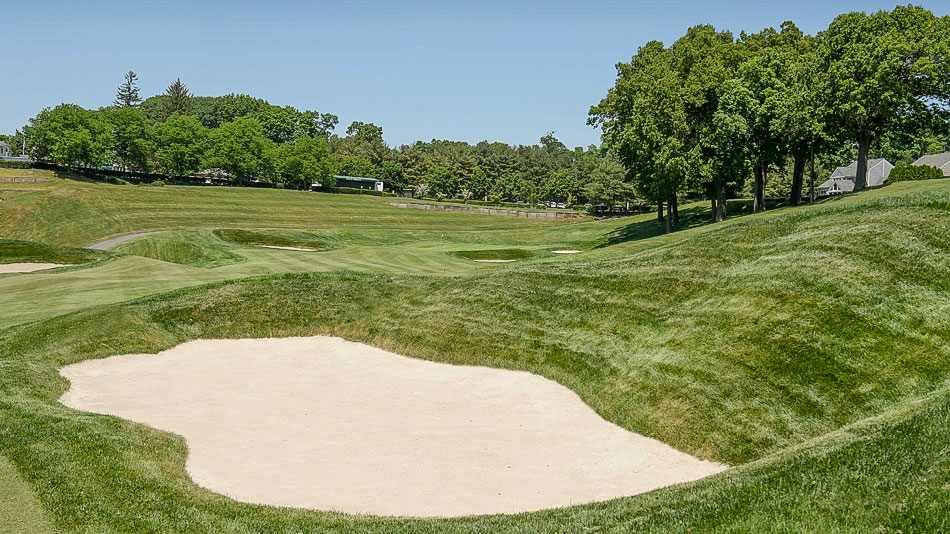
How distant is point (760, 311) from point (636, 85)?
40.6 m

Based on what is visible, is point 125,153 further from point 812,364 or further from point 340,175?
point 812,364

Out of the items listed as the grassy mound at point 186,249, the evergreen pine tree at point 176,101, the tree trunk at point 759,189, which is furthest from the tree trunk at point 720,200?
the evergreen pine tree at point 176,101

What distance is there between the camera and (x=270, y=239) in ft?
192

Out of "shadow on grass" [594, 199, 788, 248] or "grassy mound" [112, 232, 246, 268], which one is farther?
"shadow on grass" [594, 199, 788, 248]

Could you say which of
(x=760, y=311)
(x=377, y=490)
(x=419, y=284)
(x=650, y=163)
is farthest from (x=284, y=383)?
(x=650, y=163)

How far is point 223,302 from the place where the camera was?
24062 mm

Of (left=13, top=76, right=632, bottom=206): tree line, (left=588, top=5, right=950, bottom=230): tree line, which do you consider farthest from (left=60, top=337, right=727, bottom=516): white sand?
(left=13, top=76, right=632, bottom=206): tree line

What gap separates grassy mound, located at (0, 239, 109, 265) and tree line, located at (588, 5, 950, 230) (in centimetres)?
3932

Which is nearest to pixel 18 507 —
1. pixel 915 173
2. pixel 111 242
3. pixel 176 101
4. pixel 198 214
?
pixel 111 242

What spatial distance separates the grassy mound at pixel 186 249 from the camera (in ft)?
147

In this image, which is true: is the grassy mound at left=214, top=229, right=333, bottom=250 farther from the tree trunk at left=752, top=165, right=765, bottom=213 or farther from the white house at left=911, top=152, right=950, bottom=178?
the white house at left=911, top=152, right=950, bottom=178

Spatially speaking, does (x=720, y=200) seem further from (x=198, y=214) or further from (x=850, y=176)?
(x=850, y=176)

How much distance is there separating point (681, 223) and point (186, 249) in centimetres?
4440

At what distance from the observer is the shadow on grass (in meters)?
59.4
